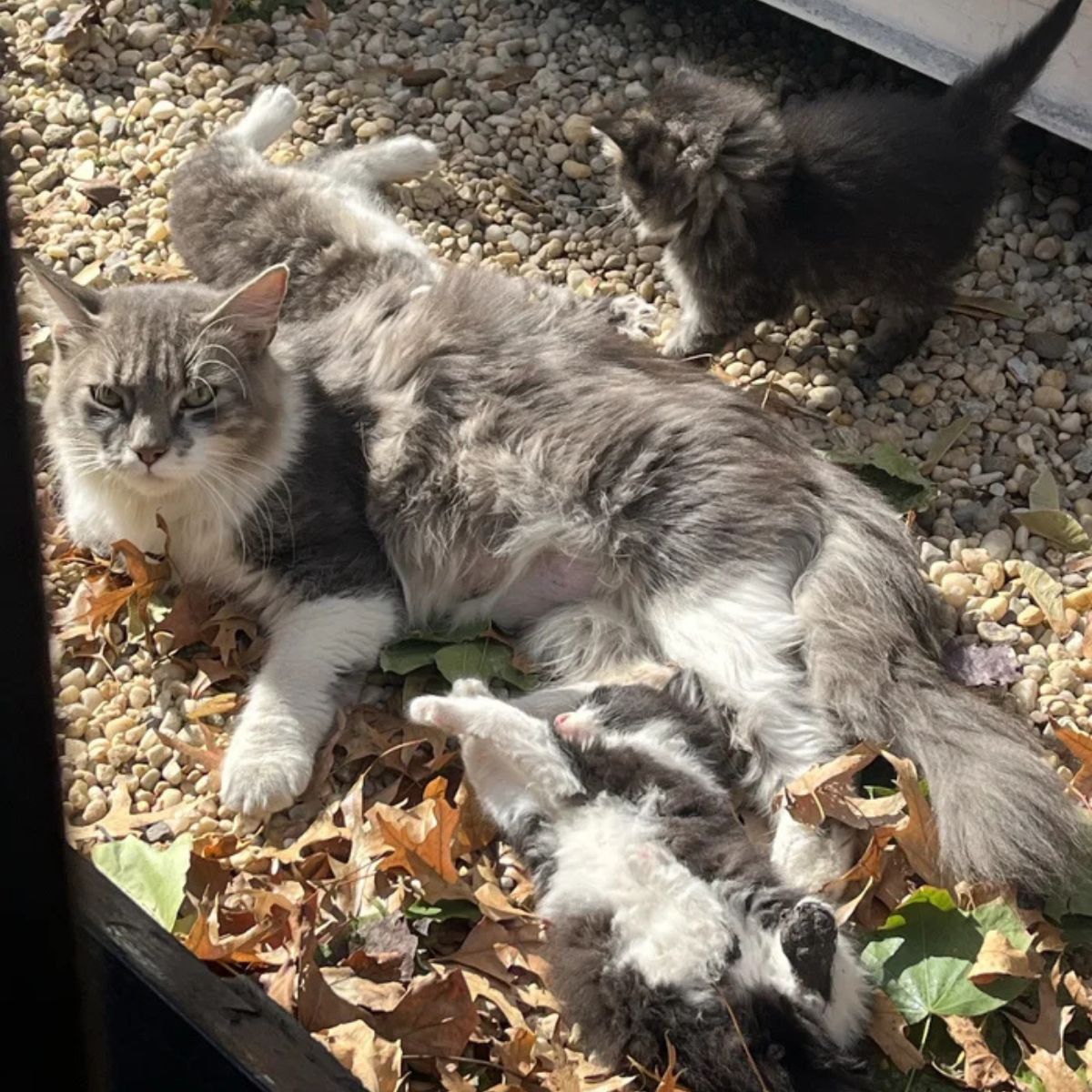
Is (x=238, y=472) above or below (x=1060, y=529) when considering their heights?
below

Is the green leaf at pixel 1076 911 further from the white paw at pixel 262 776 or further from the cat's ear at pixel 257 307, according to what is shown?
the cat's ear at pixel 257 307

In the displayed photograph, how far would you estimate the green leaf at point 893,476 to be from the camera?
396 cm

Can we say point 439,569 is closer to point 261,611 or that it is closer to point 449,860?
point 261,611

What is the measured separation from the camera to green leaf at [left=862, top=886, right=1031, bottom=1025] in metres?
2.71

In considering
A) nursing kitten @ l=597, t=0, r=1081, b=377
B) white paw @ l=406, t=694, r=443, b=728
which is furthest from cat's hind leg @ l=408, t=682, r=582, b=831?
nursing kitten @ l=597, t=0, r=1081, b=377

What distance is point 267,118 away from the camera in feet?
16.1

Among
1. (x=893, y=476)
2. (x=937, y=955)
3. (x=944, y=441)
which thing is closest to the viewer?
(x=937, y=955)

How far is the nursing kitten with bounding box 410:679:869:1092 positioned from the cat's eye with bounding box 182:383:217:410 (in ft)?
3.41

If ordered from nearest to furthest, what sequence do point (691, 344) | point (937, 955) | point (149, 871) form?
point (937, 955) → point (149, 871) → point (691, 344)

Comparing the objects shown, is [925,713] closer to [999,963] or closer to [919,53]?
[999,963]

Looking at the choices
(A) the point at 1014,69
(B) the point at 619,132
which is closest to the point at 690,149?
(B) the point at 619,132

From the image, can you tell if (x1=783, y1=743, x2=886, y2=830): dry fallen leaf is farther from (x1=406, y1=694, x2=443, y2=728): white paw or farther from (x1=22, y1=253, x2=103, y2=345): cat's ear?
(x1=22, y1=253, x2=103, y2=345): cat's ear

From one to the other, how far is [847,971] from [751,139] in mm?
2795

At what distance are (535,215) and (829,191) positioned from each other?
1186 mm
